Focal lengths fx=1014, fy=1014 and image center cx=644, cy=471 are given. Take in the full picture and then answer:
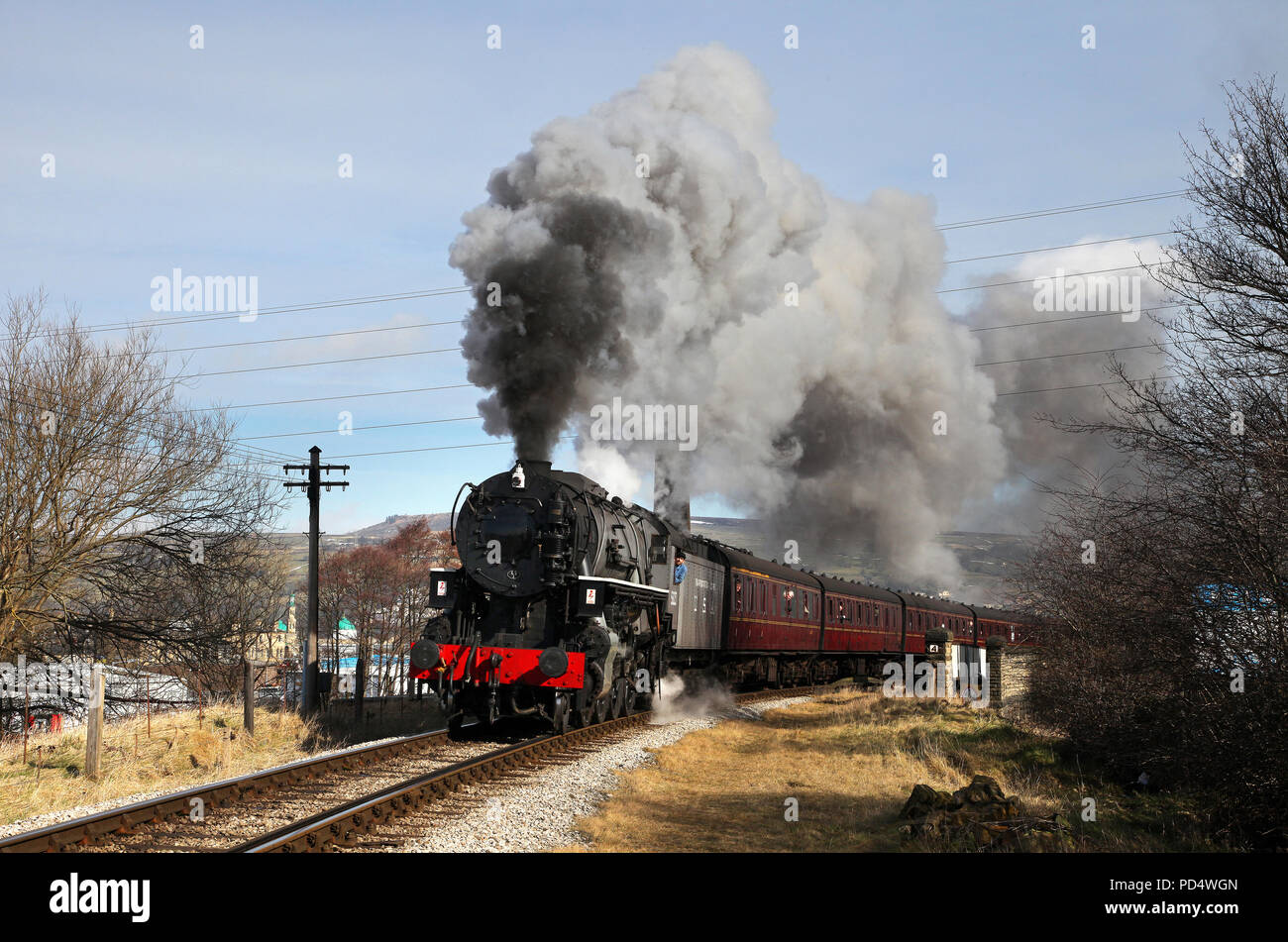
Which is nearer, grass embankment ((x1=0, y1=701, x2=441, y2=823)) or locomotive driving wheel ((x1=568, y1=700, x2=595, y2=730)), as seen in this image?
grass embankment ((x1=0, y1=701, x2=441, y2=823))

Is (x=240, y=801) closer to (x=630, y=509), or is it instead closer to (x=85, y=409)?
(x=630, y=509)

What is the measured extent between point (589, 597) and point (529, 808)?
13.7 feet

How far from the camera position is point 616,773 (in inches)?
424

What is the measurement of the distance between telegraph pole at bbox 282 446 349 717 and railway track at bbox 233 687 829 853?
889 centimetres

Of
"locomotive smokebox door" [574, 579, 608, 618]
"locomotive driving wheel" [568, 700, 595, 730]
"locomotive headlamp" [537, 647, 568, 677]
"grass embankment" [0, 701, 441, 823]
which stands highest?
"locomotive smokebox door" [574, 579, 608, 618]

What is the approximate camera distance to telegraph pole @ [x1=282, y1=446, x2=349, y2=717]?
20531 mm

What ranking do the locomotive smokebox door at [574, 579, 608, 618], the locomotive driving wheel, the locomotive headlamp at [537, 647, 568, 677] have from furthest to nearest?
the locomotive driving wheel, the locomotive smokebox door at [574, 579, 608, 618], the locomotive headlamp at [537, 647, 568, 677]

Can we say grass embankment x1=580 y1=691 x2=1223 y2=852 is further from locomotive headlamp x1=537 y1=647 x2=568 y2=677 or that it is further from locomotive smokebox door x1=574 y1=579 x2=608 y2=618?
locomotive smokebox door x1=574 y1=579 x2=608 y2=618

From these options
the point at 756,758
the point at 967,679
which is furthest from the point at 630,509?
the point at 967,679

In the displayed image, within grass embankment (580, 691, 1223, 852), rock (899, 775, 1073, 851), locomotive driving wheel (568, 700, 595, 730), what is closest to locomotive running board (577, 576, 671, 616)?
locomotive driving wheel (568, 700, 595, 730)

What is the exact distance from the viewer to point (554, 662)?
40.1 feet

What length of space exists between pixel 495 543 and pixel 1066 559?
30.7 ft
